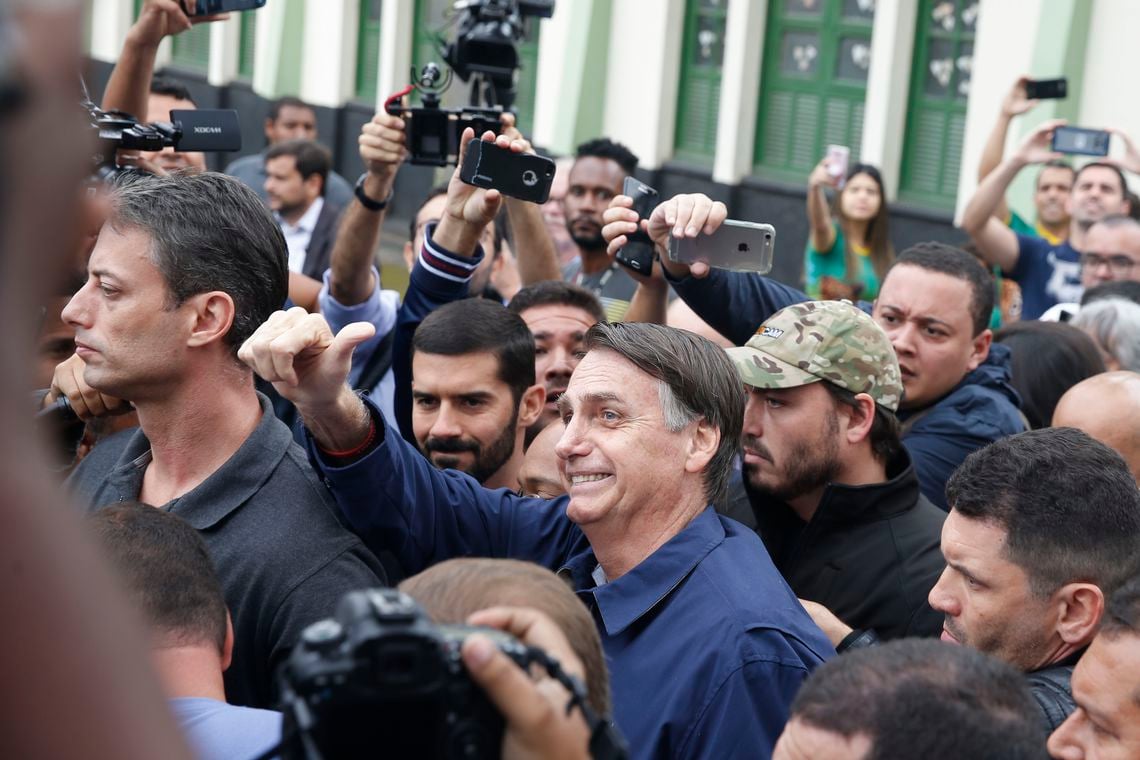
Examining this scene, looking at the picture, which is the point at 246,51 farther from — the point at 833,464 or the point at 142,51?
the point at 833,464

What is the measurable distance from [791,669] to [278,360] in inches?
39.1

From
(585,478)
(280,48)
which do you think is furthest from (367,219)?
(280,48)

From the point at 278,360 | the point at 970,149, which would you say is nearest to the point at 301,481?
the point at 278,360

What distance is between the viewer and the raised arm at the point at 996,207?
680 cm

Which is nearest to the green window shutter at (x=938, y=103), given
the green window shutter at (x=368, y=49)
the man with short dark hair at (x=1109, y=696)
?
the green window shutter at (x=368, y=49)

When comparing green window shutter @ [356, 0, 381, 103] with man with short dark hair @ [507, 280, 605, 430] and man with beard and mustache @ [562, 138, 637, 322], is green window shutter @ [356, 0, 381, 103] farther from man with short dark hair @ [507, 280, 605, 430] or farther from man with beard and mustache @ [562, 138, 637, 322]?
man with short dark hair @ [507, 280, 605, 430]

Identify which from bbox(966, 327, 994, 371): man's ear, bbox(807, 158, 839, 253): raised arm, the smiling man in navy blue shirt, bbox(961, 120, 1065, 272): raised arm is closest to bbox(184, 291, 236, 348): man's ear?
the smiling man in navy blue shirt

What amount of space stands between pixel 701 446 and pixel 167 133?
1.72m

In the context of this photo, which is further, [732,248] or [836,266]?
[836,266]

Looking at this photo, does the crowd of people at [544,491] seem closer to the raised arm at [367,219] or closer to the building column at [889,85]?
the raised arm at [367,219]

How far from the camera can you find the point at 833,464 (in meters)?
3.40

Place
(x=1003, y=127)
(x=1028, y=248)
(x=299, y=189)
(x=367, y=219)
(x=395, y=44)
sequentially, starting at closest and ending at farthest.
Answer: (x=367, y=219) → (x=1028, y=248) → (x=1003, y=127) → (x=299, y=189) → (x=395, y=44)

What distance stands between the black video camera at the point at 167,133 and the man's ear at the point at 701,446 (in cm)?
150

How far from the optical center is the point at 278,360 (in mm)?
2377
